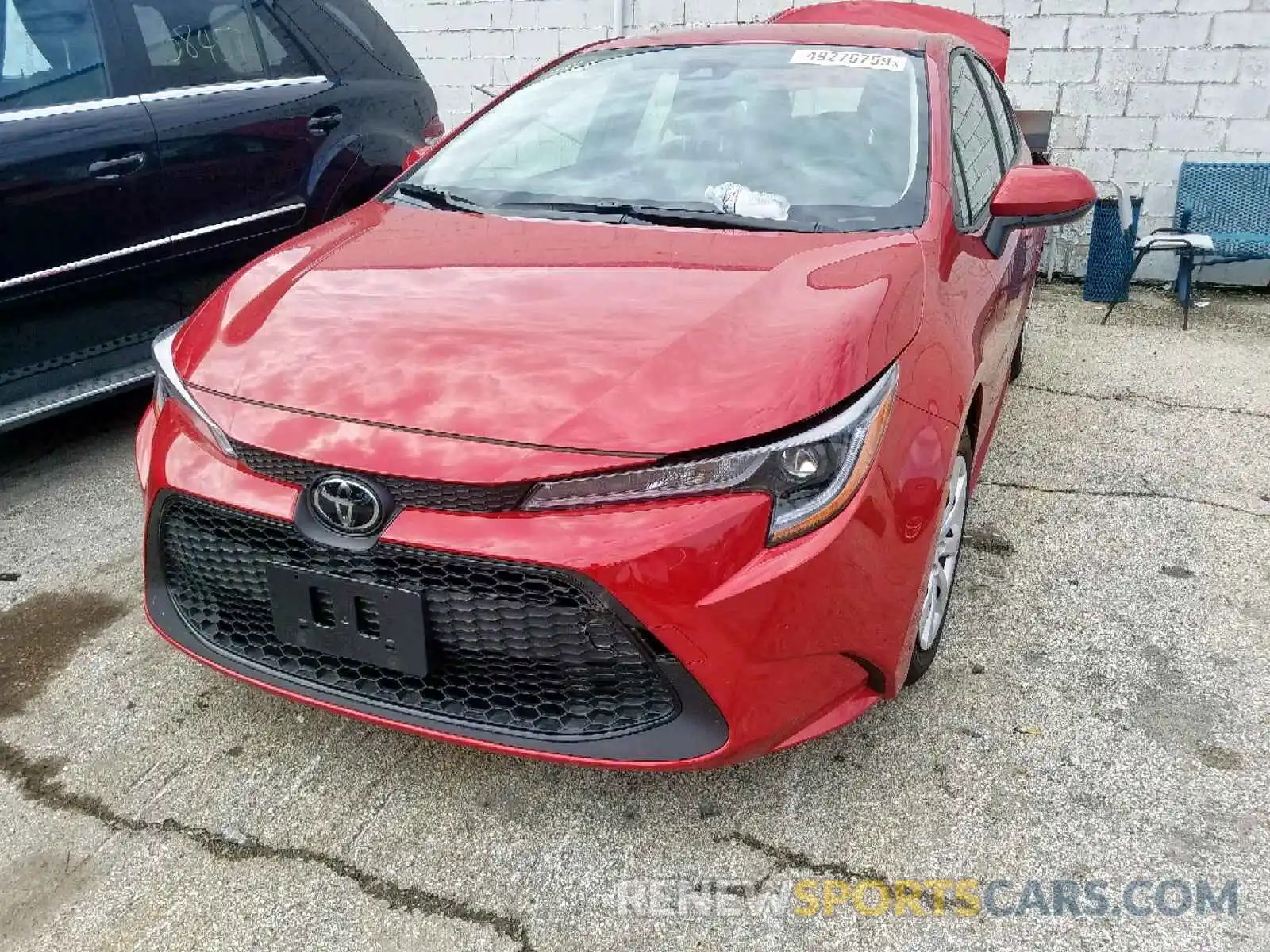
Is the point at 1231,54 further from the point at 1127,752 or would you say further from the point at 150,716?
the point at 150,716

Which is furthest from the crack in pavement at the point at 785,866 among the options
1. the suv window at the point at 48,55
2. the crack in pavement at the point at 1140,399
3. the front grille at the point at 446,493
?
the crack in pavement at the point at 1140,399

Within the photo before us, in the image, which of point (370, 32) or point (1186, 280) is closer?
point (370, 32)

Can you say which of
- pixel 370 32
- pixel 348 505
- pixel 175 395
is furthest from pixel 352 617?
pixel 370 32

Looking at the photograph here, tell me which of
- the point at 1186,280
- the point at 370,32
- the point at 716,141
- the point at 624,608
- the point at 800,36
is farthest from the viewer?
the point at 1186,280

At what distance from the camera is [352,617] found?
179cm

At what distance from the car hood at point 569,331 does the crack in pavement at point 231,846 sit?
0.84 m

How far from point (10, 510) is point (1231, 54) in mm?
6524

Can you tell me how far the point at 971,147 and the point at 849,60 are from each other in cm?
42

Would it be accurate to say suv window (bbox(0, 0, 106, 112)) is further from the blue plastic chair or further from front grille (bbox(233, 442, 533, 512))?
the blue plastic chair

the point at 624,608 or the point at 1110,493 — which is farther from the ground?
the point at 624,608

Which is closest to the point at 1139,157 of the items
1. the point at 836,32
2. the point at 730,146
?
the point at 836,32

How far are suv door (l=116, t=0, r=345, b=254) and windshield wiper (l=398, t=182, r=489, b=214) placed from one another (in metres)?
1.16

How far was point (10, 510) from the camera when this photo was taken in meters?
3.28

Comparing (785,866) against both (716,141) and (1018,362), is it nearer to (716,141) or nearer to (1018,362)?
(716,141)
